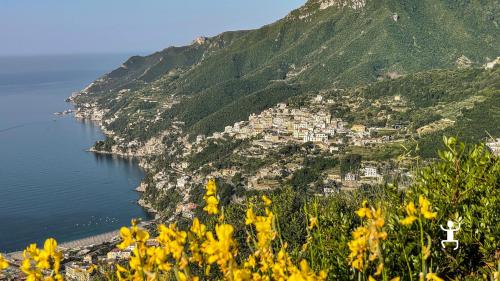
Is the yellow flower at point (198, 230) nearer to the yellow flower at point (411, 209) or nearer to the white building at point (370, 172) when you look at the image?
the yellow flower at point (411, 209)

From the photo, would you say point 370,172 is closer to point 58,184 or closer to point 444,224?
point 444,224

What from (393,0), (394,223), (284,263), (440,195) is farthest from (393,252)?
(393,0)

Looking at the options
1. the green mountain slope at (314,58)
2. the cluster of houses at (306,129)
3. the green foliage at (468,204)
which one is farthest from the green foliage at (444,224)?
the green mountain slope at (314,58)

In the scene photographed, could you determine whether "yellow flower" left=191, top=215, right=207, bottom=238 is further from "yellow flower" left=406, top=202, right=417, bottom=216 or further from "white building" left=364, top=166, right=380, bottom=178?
"white building" left=364, top=166, right=380, bottom=178

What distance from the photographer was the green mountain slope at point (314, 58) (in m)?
104

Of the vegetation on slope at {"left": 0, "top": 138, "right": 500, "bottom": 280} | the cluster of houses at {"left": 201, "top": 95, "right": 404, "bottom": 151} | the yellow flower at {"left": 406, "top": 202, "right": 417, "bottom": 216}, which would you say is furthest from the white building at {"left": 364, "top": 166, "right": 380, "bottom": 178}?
the yellow flower at {"left": 406, "top": 202, "right": 417, "bottom": 216}

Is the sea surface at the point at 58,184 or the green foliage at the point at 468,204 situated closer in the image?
the green foliage at the point at 468,204

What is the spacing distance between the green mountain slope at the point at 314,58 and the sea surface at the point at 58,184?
560 inches

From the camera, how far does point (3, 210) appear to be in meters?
60.6

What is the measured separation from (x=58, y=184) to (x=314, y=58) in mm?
78776

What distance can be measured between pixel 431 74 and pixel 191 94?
72.0 meters

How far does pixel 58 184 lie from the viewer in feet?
234

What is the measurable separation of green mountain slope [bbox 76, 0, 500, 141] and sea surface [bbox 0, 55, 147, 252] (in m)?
14.2

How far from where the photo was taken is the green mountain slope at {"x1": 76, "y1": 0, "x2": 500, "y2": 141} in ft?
342
